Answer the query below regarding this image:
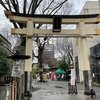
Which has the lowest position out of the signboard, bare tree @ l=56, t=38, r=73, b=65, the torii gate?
the signboard

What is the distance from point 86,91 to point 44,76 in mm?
29078

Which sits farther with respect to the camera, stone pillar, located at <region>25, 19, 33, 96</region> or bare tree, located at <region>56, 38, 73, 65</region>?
bare tree, located at <region>56, 38, 73, 65</region>

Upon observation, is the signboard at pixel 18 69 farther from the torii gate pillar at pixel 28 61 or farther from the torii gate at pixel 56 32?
the torii gate at pixel 56 32

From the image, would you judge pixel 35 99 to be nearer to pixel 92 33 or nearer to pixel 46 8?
pixel 92 33

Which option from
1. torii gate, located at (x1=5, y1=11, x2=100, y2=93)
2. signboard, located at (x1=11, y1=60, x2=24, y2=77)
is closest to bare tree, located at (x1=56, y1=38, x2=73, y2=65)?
torii gate, located at (x1=5, y1=11, x2=100, y2=93)

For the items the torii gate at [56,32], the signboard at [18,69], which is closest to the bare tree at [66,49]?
the torii gate at [56,32]

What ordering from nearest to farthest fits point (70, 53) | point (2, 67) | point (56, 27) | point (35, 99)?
1. point (35, 99)
2. point (2, 67)
3. point (56, 27)
4. point (70, 53)

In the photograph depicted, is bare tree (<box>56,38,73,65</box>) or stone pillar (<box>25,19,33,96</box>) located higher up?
bare tree (<box>56,38,73,65</box>)

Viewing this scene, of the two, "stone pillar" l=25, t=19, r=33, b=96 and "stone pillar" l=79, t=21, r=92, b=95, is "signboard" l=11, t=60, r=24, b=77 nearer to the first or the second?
"stone pillar" l=25, t=19, r=33, b=96

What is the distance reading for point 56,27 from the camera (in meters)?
21.4

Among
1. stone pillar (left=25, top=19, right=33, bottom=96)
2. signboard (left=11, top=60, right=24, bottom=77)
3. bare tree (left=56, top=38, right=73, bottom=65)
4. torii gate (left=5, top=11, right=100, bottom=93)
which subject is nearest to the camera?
→ signboard (left=11, top=60, right=24, bottom=77)

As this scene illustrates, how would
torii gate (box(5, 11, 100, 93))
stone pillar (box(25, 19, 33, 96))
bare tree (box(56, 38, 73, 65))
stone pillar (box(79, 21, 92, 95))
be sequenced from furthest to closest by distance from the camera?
bare tree (box(56, 38, 73, 65))
torii gate (box(5, 11, 100, 93))
stone pillar (box(79, 21, 92, 95))
stone pillar (box(25, 19, 33, 96))

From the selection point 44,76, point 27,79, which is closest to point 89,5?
point 44,76

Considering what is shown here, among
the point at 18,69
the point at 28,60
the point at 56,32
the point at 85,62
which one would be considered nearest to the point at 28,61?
the point at 28,60
